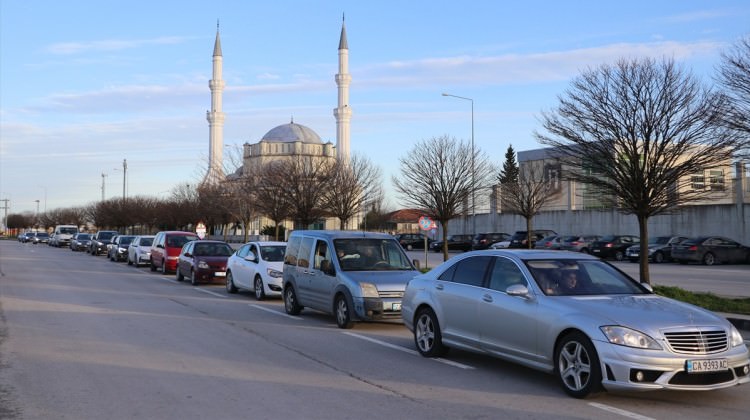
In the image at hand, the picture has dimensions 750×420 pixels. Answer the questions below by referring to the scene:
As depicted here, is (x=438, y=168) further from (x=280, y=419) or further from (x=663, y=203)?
(x=280, y=419)

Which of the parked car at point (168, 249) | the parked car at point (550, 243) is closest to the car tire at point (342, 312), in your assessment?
the parked car at point (168, 249)

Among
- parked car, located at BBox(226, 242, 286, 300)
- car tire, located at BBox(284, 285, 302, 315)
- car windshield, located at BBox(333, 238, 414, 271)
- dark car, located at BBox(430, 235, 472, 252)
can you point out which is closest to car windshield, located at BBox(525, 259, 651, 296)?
car windshield, located at BBox(333, 238, 414, 271)

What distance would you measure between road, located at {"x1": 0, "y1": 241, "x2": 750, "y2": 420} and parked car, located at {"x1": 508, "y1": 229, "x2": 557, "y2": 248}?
34.7 meters

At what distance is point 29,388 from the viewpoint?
7.99m

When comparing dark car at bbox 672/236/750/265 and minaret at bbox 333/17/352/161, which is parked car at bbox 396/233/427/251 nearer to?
minaret at bbox 333/17/352/161

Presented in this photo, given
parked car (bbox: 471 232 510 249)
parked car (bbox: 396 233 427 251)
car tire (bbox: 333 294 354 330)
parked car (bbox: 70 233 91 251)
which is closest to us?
car tire (bbox: 333 294 354 330)

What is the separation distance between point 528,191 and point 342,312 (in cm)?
3319

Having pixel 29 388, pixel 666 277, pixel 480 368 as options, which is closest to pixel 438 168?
pixel 666 277

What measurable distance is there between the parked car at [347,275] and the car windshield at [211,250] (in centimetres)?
863

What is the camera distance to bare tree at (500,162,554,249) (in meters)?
44.1

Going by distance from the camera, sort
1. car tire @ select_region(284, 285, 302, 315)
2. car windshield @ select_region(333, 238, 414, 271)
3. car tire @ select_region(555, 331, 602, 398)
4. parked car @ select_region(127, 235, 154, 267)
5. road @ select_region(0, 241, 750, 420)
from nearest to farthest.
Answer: road @ select_region(0, 241, 750, 420)
car tire @ select_region(555, 331, 602, 398)
car windshield @ select_region(333, 238, 414, 271)
car tire @ select_region(284, 285, 302, 315)
parked car @ select_region(127, 235, 154, 267)

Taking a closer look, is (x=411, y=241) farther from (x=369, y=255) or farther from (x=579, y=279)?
(x=579, y=279)

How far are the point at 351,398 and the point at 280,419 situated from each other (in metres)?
1.08

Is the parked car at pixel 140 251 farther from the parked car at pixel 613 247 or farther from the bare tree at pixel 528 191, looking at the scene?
the parked car at pixel 613 247
